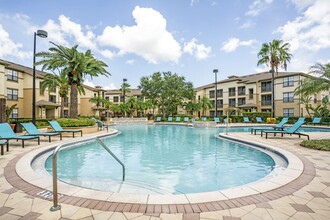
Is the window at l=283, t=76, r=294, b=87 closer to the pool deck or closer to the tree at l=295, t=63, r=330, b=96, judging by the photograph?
the tree at l=295, t=63, r=330, b=96

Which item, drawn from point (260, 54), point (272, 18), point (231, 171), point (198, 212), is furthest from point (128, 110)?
point (198, 212)

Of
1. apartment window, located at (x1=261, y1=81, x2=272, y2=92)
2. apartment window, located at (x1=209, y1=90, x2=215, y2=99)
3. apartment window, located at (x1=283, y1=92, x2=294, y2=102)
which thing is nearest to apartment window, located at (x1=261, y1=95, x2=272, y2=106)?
apartment window, located at (x1=261, y1=81, x2=272, y2=92)

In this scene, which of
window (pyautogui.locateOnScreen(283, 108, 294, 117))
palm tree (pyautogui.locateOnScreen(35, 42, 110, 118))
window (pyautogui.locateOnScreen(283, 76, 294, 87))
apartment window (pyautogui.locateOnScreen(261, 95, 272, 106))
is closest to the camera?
palm tree (pyautogui.locateOnScreen(35, 42, 110, 118))

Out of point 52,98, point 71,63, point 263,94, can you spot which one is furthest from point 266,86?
point 52,98

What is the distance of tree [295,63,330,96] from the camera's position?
34.3 ft

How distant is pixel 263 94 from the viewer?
3884 cm

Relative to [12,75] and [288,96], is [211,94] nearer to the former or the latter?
[288,96]

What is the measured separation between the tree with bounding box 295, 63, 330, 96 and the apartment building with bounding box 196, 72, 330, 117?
22994 mm

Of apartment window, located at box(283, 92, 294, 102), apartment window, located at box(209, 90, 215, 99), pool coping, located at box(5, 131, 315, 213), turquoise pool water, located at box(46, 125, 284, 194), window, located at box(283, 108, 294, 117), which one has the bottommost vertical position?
turquoise pool water, located at box(46, 125, 284, 194)

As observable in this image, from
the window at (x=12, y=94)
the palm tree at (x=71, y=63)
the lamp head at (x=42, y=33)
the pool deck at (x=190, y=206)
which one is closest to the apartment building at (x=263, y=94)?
the palm tree at (x=71, y=63)

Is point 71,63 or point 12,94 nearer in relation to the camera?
point 71,63

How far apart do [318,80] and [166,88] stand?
89.7ft

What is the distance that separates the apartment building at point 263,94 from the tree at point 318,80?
75.4ft

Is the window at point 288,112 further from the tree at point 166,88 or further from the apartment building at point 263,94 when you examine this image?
the tree at point 166,88
